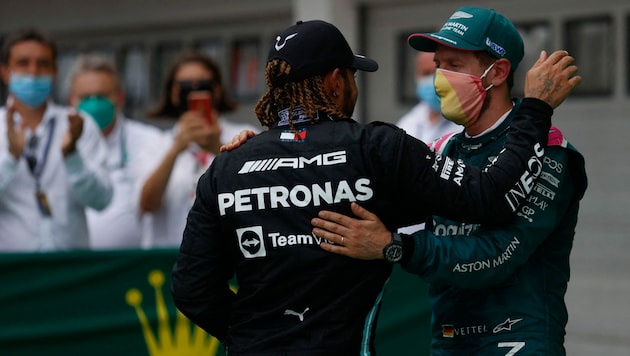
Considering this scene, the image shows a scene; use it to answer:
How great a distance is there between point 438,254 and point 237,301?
0.60 metres

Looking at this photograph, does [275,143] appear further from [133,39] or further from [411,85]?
[133,39]

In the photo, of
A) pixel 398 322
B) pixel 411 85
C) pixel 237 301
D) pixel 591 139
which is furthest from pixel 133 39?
pixel 237 301

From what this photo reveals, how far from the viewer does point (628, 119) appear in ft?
23.9

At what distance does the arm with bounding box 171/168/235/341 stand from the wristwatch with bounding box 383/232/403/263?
0.48 m

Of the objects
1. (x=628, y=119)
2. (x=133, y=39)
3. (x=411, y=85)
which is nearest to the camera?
(x=628, y=119)

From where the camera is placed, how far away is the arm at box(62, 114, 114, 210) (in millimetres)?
5707

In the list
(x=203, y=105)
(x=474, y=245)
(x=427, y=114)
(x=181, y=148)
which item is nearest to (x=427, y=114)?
(x=427, y=114)

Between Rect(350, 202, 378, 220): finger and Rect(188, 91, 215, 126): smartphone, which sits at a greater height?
Rect(350, 202, 378, 220): finger

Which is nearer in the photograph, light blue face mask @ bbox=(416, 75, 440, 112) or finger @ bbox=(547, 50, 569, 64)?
finger @ bbox=(547, 50, 569, 64)

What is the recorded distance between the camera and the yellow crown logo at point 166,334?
17.8ft

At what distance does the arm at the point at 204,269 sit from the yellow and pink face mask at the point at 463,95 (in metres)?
0.78

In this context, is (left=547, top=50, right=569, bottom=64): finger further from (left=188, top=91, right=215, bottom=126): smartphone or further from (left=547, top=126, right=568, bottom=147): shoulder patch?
(left=188, top=91, right=215, bottom=126): smartphone

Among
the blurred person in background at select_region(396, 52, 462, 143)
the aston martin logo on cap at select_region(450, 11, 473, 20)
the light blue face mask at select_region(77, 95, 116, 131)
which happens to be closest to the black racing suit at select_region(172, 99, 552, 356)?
the aston martin logo on cap at select_region(450, 11, 473, 20)

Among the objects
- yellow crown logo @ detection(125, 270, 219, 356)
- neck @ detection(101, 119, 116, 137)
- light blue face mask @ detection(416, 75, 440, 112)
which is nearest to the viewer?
yellow crown logo @ detection(125, 270, 219, 356)
